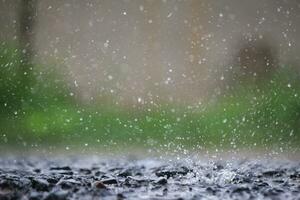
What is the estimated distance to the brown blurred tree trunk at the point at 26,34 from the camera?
7508mm

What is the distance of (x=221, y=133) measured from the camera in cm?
589

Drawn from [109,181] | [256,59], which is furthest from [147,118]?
[109,181]

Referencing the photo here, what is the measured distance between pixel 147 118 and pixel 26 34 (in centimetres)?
255

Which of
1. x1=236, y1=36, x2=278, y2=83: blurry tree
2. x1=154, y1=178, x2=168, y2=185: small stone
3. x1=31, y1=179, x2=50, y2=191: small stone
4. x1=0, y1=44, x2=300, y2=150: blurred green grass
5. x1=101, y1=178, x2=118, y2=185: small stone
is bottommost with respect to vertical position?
x1=31, y1=179, x2=50, y2=191: small stone

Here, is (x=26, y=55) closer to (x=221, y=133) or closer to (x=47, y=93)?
(x=47, y=93)

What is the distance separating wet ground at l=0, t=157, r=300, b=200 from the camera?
7.52 ft

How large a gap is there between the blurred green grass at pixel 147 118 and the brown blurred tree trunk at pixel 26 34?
13cm

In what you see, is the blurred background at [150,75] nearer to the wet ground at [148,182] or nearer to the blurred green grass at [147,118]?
the blurred green grass at [147,118]

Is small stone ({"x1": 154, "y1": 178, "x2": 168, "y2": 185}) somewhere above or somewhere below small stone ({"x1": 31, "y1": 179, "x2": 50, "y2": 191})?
above

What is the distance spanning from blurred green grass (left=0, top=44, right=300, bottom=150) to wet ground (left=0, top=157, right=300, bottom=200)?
181cm

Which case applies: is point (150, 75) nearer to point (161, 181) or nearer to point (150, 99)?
point (150, 99)

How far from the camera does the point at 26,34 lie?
7.82m

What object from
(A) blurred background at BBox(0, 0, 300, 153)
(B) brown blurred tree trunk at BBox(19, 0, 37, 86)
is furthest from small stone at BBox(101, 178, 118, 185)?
(B) brown blurred tree trunk at BBox(19, 0, 37, 86)

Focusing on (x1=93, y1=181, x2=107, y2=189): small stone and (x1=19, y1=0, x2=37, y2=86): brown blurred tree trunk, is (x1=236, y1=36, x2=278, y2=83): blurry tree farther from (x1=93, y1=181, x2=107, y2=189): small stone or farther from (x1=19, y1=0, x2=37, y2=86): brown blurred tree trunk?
(x1=93, y1=181, x2=107, y2=189): small stone
